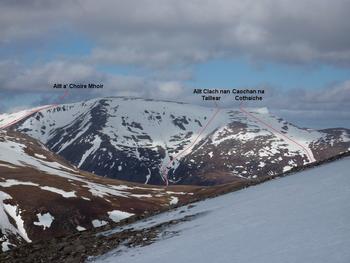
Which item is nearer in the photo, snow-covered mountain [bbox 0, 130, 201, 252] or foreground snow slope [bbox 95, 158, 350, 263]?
foreground snow slope [bbox 95, 158, 350, 263]

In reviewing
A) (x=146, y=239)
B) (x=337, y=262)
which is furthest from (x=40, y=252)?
(x=337, y=262)

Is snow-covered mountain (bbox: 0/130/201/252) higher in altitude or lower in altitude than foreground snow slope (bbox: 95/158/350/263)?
lower

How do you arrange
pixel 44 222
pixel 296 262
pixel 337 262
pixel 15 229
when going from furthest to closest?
pixel 44 222 → pixel 15 229 → pixel 296 262 → pixel 337 262

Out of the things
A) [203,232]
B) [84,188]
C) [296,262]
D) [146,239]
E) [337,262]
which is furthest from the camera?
[84,188]

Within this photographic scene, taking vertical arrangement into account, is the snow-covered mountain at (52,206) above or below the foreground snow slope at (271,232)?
below

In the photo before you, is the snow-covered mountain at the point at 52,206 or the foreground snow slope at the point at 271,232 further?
the snow-covered mountain at the point at 52,206

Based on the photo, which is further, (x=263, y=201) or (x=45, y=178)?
(x=45, y=178)

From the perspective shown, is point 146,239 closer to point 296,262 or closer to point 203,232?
point 203,232

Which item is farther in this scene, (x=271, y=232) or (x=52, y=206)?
(x=52, y=206)
